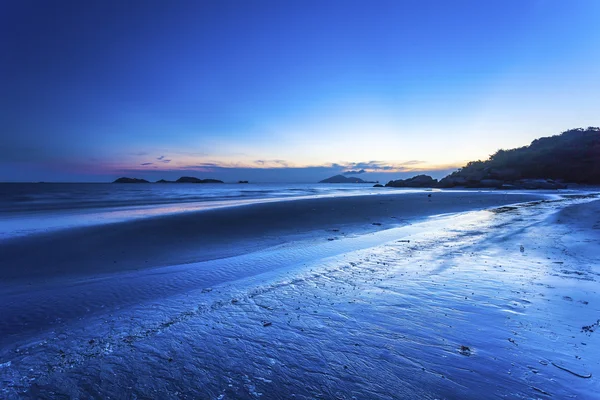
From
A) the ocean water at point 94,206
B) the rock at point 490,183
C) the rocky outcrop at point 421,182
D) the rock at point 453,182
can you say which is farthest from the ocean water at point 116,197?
the rock at point 490,183

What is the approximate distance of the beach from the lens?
287 cm

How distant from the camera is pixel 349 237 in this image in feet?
34.8

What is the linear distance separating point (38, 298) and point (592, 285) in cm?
1040

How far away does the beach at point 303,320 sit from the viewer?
9.41 ft

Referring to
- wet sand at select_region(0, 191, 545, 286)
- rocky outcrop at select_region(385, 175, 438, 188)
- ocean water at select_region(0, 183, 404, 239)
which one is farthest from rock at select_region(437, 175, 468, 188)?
wet sand at select_region(0, 191, 545, 286)

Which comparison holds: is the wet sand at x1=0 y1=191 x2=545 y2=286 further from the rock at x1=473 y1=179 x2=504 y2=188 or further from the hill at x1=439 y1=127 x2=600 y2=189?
the hill at x1=439 y1=127 x2=600 y2=189

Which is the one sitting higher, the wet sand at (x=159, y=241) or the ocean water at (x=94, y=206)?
the ocean water at (x=94, y=206)

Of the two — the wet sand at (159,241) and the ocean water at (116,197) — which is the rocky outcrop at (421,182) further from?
the wet sand at (159,241)

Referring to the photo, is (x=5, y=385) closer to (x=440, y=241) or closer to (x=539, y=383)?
(x=539, y=383)

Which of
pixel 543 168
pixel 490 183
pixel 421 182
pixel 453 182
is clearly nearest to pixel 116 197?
pixel 453 182

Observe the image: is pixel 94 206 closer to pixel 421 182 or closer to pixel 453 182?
pixel 453 182

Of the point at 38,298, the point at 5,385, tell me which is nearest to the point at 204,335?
the point at 5,385

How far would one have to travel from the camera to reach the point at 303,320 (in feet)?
13.9

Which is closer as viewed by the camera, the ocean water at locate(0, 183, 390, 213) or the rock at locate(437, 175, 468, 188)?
the ocean water at locate(0, 183, 390, 213)
